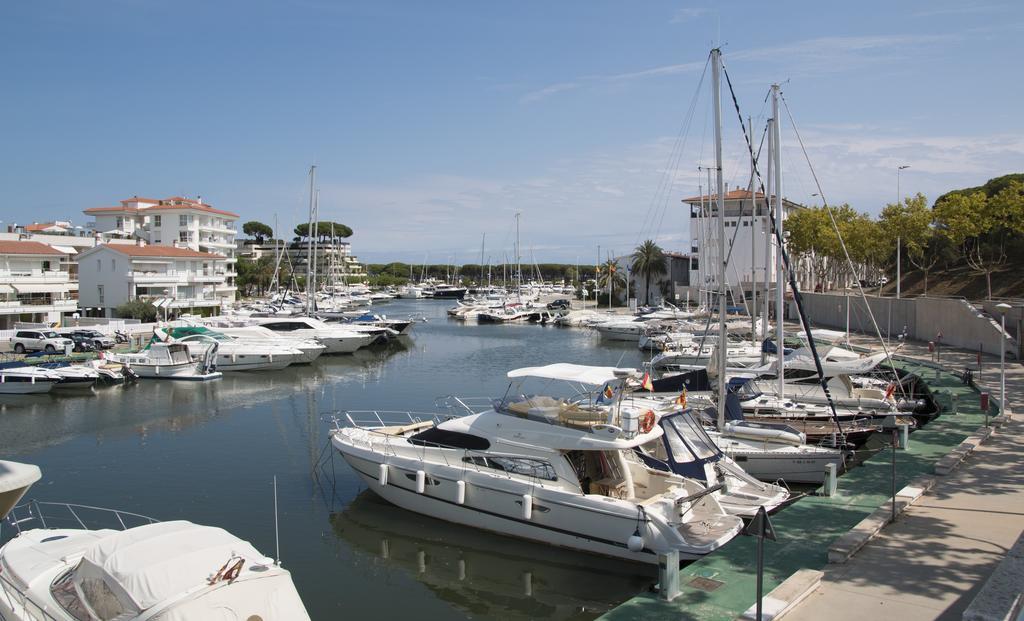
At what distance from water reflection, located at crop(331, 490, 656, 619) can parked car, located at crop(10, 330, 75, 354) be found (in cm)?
3334

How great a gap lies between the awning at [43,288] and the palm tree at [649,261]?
212 ft

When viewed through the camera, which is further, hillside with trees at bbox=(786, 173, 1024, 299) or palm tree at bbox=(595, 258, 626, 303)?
palm tree at bbox=(595, 258, 626, 303)

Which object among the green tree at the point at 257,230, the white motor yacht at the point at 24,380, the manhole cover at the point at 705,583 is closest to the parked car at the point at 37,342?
the white motor yacht at the point at 24,380

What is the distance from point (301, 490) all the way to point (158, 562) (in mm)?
10881

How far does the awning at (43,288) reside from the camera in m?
55.9

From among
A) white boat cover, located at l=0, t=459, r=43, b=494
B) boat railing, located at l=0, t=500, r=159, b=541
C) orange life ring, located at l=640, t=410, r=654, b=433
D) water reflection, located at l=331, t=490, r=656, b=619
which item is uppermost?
white boat cover, located at l=0, t=459, r=43, b=494

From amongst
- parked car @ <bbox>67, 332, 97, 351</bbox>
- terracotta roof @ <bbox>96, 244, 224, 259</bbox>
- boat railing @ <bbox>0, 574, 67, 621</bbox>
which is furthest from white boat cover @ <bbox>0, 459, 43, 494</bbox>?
terracotta roof @ <bbox>96, 244, 224, 259</bbox>

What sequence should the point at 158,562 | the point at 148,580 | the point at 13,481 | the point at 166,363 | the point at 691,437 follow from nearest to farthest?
the point at 148,580 → the point at 158,562 → the point at 13,481 → the point at 691,437 → the point at 166,363

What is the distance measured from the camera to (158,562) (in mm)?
9398

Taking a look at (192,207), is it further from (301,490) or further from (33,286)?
(301,490)

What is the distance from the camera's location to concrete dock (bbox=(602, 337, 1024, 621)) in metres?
9.76

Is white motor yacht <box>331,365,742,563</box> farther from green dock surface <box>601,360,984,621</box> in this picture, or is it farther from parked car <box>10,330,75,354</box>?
parked car <box>10,330,75,354</box>

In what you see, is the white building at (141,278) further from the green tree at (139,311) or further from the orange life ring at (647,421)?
the orange life ring at (647,421)

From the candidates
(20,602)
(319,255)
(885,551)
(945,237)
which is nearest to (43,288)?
(20,602)
